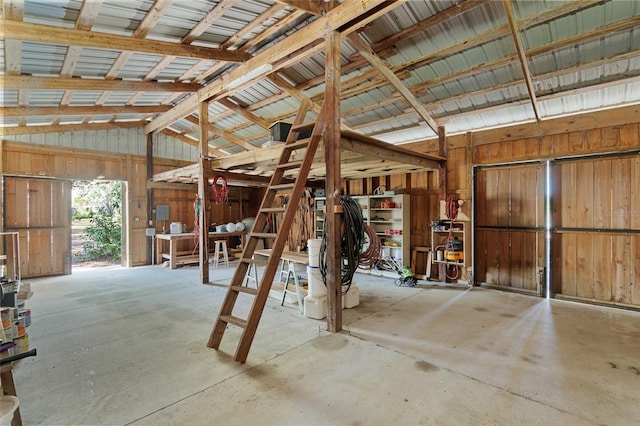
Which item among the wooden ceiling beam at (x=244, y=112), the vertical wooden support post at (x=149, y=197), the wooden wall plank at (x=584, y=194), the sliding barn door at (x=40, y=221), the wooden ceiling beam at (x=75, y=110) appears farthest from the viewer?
the vertical wooden support post at (x=149, y=197)

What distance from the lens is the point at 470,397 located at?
2.12 metres

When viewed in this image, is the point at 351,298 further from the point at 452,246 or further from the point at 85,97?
the point at 85,97

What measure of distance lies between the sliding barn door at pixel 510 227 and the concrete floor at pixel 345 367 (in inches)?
32.8

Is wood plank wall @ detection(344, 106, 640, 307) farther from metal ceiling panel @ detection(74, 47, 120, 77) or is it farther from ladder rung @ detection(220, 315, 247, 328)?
metal ceiling panel @ detection(74, 47, 120, 77)

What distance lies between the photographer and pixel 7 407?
1.39 meters

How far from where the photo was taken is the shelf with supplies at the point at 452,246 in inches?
215

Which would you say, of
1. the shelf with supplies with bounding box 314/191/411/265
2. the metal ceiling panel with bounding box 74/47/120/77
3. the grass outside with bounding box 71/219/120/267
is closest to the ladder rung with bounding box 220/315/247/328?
the shelf with supplies with bounding box 314/191/411/265

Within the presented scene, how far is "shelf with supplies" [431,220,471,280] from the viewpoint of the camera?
5.45 metres

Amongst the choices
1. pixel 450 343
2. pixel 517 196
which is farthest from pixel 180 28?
pixel 517 196

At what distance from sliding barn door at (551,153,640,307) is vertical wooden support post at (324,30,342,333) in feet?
12.4

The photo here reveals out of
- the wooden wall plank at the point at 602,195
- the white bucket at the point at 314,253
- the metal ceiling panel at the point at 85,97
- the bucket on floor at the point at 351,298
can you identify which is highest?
the metal ceiling panel at the point at 85,97

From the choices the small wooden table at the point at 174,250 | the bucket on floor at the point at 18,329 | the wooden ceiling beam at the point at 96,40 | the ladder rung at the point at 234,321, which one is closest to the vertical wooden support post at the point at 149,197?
the small wooden table at the point at 174,250

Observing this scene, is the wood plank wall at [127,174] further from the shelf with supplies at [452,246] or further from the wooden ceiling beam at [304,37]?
the shelf with supplies at [452,246]

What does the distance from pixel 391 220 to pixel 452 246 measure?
1.38m
